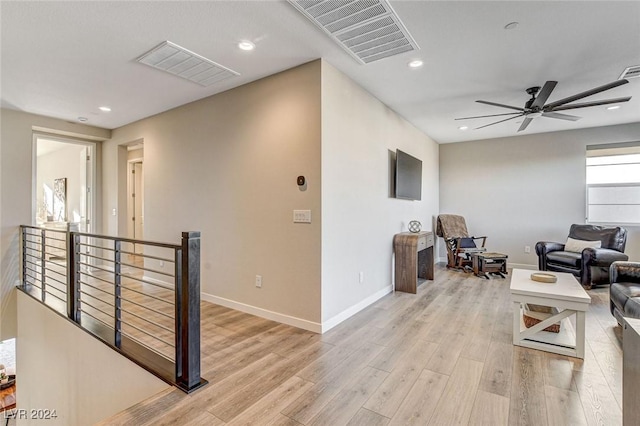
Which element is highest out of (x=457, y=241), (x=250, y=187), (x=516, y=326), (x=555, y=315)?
(x=250, y=187)

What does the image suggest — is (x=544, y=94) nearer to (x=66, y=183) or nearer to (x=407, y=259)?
(x=407, y=259)

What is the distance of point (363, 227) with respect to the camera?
367cm

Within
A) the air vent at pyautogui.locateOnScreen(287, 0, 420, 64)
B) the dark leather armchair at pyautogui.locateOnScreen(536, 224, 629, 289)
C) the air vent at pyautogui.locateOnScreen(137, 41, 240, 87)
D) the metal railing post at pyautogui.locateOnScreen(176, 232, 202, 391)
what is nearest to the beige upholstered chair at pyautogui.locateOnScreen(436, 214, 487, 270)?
the dark leather armchair at pyautogui.locateOnScreen(536, 224, 629, 289)

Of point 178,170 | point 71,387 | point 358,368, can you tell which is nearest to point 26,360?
point 71,387

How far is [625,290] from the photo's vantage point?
2750mm

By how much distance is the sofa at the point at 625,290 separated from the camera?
251cm

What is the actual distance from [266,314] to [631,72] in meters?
4.65

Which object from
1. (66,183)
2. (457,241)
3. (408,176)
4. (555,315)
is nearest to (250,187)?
(408,176)

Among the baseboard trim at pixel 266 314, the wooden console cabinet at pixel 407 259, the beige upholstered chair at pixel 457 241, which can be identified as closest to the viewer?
the baseboard trim at pixel 266 314

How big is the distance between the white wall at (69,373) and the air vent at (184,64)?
262cm

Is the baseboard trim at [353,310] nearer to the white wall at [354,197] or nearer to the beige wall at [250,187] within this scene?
the white wall at [354,197]

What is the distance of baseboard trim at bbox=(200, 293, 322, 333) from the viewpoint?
2.97m

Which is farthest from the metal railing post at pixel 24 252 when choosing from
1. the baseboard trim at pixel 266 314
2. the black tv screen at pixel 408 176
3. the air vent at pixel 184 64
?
the black tv screen at pixel 408 176

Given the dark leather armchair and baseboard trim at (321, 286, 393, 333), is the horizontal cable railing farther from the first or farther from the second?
the dark leather armchair
